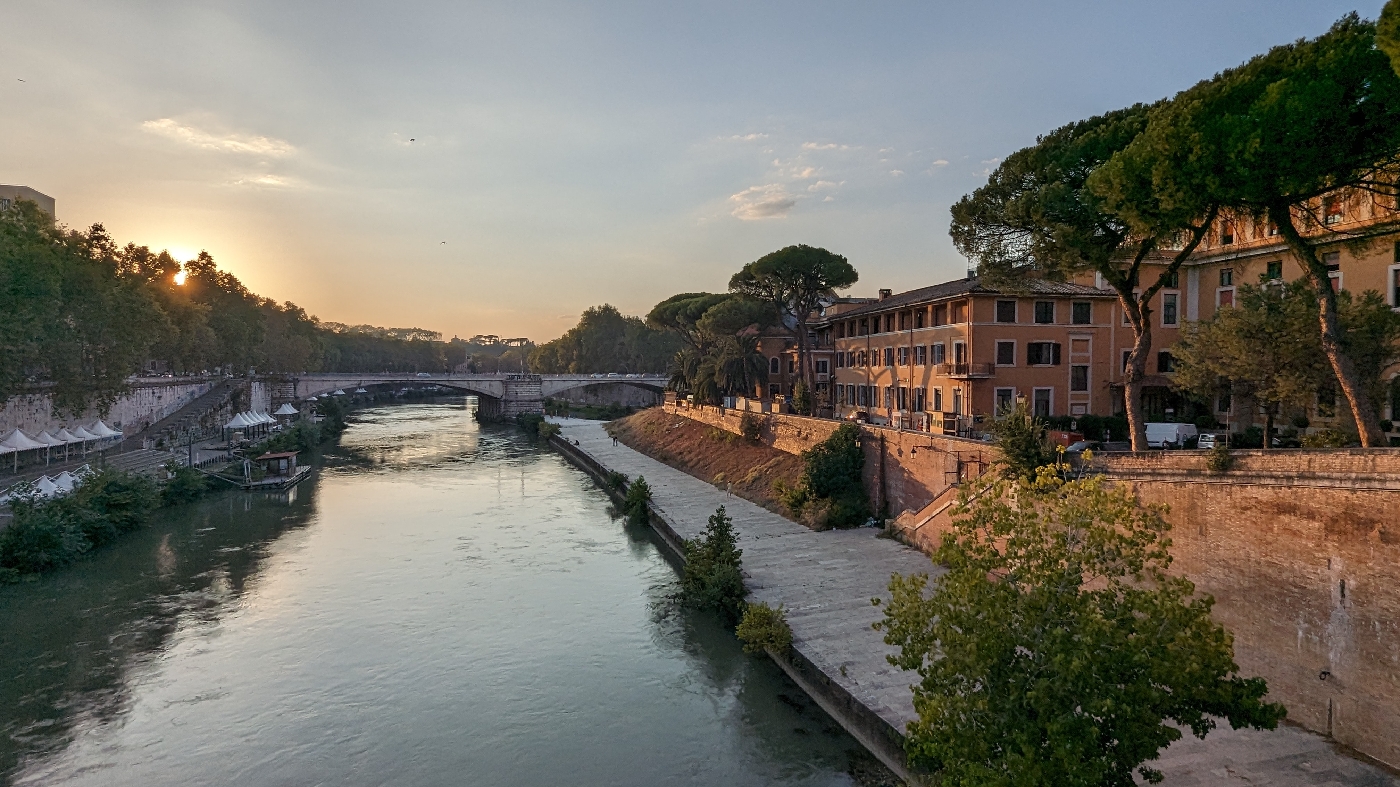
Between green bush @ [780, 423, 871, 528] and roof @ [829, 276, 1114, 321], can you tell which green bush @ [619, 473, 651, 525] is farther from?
roof @ [829, 276, 1114, 321]

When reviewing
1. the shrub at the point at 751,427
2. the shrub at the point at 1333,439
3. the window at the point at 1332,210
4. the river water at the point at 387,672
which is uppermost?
the window at the point at 1332,210

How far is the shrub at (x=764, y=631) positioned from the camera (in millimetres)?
18625

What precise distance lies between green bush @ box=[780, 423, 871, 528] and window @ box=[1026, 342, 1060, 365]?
8.17 meters

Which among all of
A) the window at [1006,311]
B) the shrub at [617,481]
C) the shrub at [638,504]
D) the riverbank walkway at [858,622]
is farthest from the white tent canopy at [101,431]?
the window at [1006,311]

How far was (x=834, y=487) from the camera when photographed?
31172 millimetres

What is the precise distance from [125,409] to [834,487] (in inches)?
1962

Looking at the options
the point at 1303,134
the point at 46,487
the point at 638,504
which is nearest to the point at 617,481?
the point at 638,504

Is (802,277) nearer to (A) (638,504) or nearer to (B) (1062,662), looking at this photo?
(A) (638,504)

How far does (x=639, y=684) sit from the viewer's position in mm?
18391

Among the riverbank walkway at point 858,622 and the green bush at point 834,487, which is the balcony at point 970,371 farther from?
the riverbank walkway at point 858,622

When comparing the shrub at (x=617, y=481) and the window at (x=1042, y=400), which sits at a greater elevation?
the window at (x=1042, y=400)

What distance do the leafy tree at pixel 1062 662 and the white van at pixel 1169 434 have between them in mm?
17959

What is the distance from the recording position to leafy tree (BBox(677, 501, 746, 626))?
22047 millimetres

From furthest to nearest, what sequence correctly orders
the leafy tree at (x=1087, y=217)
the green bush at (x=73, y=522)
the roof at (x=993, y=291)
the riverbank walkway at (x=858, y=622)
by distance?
the roof at (x=993, y=291)
the green bush at (x=73, y=522)
the leafy tree at (x=1087, y=217)
the riverbank walkway at (x=858, y=622)
